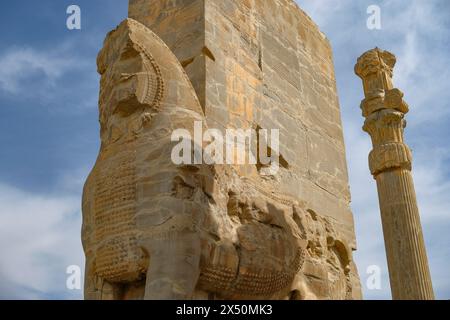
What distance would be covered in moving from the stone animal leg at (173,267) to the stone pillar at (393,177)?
15.1 ft

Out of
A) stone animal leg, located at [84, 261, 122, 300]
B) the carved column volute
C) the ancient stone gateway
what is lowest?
stone animal leg, located at [84, 261, 122, 300]

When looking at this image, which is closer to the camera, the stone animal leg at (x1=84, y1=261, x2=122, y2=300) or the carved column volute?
the stone animal leg at (x1=84, y1=261, x2=122, y2=300)

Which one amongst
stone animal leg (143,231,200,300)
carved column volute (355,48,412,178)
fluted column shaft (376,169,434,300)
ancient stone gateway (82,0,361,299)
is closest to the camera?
stone animal leg (143,231,200,300)

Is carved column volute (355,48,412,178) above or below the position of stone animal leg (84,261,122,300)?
above

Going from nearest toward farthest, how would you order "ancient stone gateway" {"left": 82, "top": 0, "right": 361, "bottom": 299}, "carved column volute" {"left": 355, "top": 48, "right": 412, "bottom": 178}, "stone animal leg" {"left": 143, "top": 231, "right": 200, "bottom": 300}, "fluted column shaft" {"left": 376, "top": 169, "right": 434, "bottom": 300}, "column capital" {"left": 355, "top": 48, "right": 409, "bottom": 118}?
"stone animal leg" {"left": 143, "top": 231, "right": 200, "bottom": 300} → "ancient stone gateway" {"left": 82, "top": 0, "right": 361, "bottom": 299} → "fluted column shaft" {"left": 376, "top": 169, "right": 434, "bottom": 300} → "carved column volute" {"left": 355, "top": 48, "right": 412, "bottom": 178} → "column capital" {"left": 355, "top": 48, "right": 409, "bottom": 118}

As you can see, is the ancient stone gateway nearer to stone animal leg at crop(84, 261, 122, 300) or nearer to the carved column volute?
stone animal leg at crop(84, 261, 122, 300)

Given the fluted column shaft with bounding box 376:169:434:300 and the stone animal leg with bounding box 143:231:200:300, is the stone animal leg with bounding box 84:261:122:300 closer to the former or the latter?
the stone animal leg with bounding box 143:231:200:300

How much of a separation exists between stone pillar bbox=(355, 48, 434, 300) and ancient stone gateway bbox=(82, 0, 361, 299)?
2.04 meters

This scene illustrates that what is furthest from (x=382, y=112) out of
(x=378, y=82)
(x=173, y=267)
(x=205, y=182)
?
(x=173, y=267)

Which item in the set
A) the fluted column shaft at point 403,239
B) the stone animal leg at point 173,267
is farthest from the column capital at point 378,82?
the stone animal leg at point 173,267

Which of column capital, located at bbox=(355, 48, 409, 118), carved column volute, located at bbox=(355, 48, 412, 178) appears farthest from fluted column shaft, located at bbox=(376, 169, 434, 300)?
column capital, located at bbox=(355, 48, 409, 118)

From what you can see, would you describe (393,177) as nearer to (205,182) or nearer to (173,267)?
(205,182)

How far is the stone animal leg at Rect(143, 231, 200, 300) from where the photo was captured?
3396 mm
